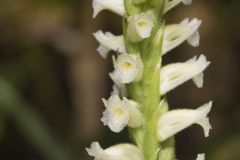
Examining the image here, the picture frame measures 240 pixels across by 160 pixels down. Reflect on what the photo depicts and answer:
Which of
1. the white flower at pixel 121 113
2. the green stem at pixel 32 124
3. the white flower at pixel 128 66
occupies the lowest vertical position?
the white flower at pixel 121 113

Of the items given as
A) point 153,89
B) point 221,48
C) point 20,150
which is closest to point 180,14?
point 221,48

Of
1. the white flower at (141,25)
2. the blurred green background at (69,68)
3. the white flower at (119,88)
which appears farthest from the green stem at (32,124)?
the white flower at (141,25)

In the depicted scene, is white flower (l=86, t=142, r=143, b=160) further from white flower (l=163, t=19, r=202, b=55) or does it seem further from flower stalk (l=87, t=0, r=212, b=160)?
white flower (l=163, t=19, r=202, b=55)

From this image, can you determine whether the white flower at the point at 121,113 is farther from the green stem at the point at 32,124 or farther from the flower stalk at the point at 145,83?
the green stem at the point at 32,124

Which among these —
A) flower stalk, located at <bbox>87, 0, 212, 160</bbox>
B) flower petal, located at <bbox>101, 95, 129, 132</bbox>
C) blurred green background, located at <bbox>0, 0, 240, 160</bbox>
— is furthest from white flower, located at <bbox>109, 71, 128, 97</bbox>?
blurred green background, located at <bbox>0, 0, 240, 160</bbox>

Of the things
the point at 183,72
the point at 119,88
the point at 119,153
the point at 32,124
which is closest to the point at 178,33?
the point at 183,72

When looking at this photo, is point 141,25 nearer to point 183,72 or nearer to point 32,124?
point 183,72
